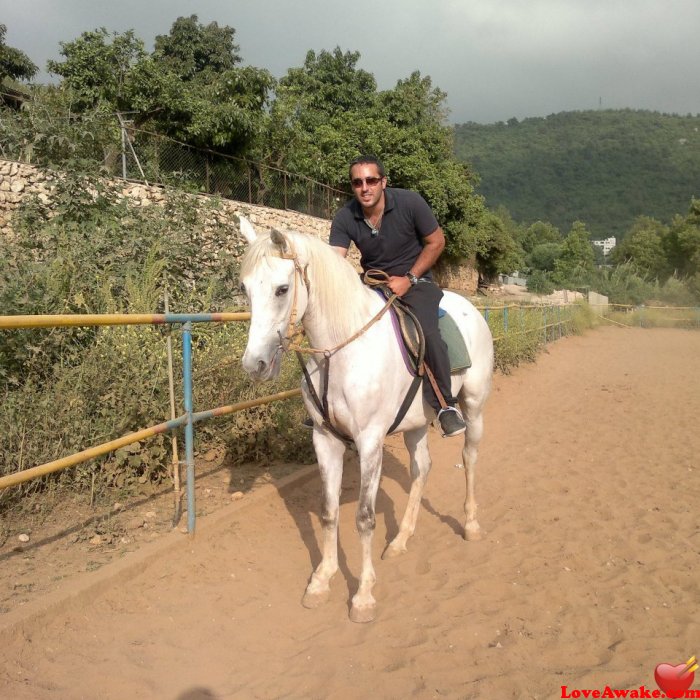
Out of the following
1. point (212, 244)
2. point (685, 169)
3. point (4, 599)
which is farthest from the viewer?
point (685, 169)

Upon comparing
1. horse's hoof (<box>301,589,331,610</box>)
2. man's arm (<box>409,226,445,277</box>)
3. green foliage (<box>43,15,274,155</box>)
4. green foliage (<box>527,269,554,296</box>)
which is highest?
green foliage (<box>43,15,274,155</box>)

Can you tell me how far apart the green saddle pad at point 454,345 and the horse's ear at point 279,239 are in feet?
5.17

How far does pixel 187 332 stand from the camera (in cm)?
350

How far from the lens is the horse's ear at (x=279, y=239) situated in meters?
2.63

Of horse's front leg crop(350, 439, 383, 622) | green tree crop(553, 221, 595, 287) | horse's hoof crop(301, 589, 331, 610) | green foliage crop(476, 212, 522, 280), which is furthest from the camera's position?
green tree crop(553, 221, 595, 287)

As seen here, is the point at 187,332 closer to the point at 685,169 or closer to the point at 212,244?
the point at 212,244

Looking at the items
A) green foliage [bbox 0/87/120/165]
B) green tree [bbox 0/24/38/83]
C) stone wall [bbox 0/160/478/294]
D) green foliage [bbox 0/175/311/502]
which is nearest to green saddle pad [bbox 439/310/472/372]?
green foliage [bbox 0/175/311/502]

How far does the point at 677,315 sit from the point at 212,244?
28823 mm

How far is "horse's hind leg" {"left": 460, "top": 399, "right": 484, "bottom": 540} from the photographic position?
423 cm

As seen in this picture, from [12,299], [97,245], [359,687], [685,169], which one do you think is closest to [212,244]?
[97,245]

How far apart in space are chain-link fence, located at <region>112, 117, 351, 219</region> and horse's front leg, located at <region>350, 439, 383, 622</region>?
8.35 metres

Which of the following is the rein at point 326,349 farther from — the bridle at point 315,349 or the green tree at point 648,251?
the green tree at point 648,251

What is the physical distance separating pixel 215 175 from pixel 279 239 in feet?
46.9

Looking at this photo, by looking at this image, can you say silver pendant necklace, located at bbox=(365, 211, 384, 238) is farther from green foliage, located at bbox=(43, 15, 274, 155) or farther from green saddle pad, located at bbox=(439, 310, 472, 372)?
green foliage, located at bbox=(43, 15, 274, 155)
